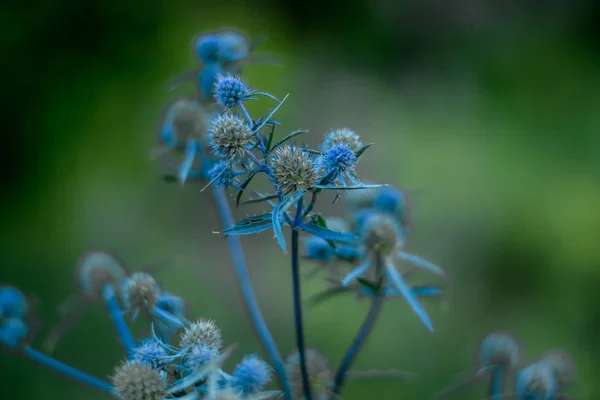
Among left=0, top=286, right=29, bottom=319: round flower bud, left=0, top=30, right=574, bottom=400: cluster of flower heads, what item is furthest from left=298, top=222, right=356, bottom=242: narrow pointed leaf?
left=0, top=286, right=29, bottom=319: round flower bud

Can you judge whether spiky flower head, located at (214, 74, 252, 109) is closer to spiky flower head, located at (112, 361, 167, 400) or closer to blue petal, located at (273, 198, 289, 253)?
blue petal, located at (273, 198, 289, 253)

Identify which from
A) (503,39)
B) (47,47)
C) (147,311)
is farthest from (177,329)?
(503,39)

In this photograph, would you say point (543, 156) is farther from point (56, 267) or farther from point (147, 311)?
point (147, 311)

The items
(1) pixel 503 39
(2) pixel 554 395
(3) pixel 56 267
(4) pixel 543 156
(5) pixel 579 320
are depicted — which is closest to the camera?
(2) pixel 554 395

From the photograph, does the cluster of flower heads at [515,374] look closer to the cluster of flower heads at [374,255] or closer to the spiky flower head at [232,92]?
the cluster of flower heads at [374,255]

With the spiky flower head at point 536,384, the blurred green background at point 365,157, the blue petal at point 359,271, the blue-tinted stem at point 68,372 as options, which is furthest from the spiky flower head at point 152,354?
the blurred green background at point 365,157

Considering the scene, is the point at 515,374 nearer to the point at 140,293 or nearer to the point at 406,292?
the point at 406,292

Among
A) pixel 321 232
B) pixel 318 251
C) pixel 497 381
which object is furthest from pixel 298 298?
pixel 497 381
